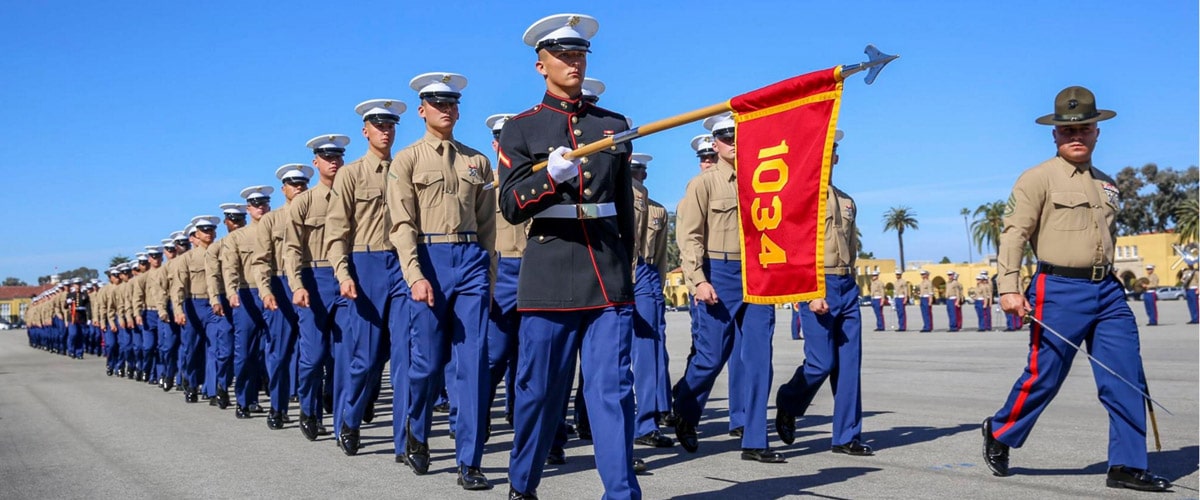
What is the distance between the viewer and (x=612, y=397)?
4934 millimetres

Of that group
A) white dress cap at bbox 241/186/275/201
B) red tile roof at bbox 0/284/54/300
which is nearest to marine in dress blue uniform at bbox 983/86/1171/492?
white dress cap at bbox 241/186/275/201

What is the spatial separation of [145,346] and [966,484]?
1558 cm

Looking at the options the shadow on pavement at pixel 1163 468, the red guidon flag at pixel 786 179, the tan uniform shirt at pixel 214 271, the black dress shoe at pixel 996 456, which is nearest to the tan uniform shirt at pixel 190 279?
the tan uniform shirt at pixel 214 271

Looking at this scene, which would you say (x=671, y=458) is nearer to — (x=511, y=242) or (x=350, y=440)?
(x=511, y=242)

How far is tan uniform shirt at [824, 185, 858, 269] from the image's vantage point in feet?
26.1

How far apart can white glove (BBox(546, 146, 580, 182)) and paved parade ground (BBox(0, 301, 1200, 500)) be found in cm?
112

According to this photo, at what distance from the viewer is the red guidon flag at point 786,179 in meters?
4.32

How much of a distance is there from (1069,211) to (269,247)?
7.37m

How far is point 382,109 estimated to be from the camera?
28.8 ft

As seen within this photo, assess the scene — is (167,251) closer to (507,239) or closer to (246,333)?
(246,333)

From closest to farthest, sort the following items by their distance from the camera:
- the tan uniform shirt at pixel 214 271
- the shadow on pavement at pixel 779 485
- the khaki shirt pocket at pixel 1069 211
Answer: the shadow on pavement at pixel 779 485
the khaki shirt pocket at pixel 1069 211
the tan uniform shirt at pixel 214 271

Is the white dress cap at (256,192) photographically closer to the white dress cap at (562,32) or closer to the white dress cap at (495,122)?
the white dress cap at (495,122)

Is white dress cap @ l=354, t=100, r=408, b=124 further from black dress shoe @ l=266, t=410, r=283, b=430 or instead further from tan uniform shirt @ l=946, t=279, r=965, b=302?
tan uniform shirt @ l=946, t=279, r=965, b=302

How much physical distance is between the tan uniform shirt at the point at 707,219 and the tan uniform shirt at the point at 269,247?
4126 millimetres
